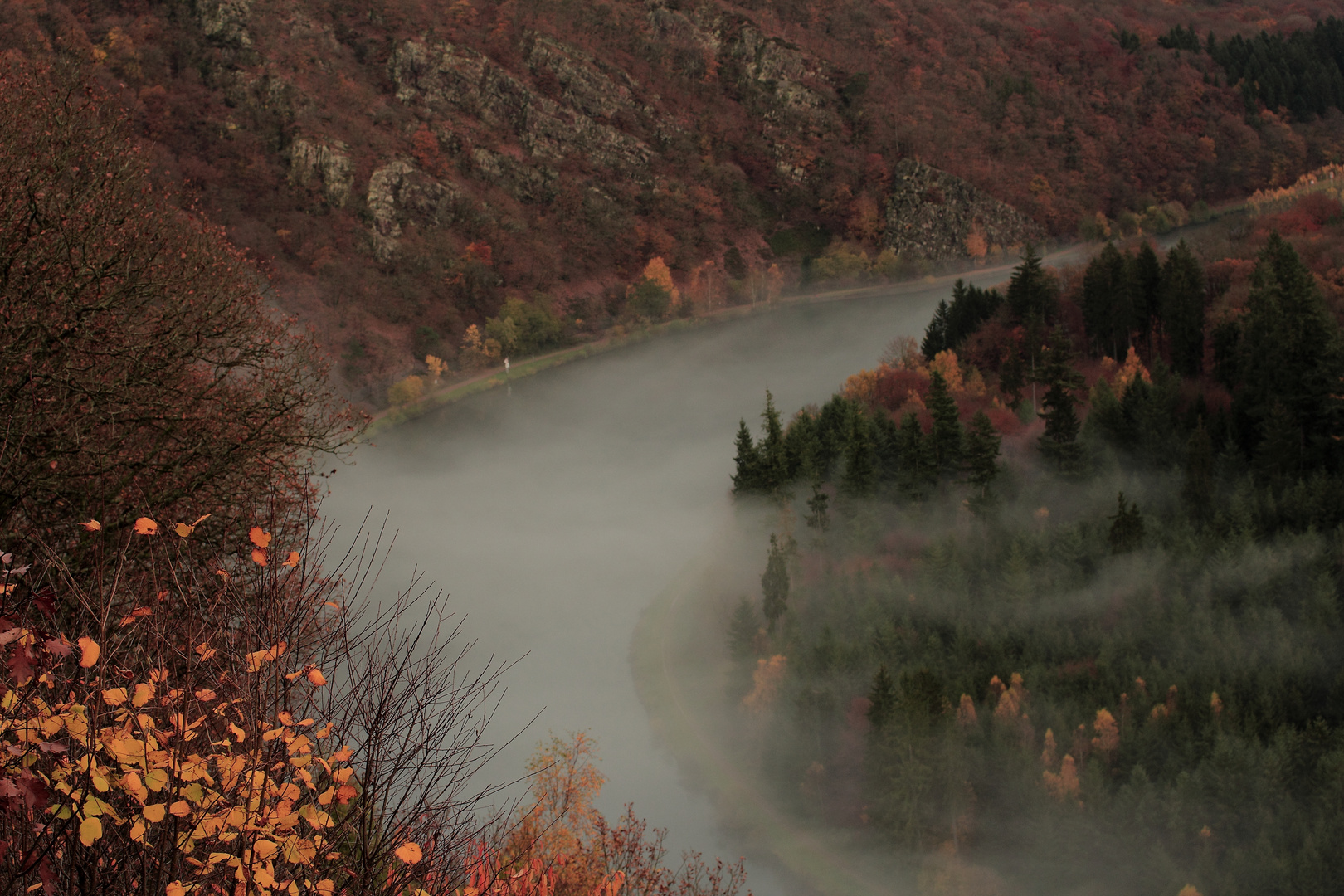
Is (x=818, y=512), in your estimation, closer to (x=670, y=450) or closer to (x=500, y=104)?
(x=670, y=450)

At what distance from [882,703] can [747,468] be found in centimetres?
2646

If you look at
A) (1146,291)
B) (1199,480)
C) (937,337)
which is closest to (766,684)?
(1199,480)

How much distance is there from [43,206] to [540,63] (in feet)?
436

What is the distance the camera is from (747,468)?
71750 mm

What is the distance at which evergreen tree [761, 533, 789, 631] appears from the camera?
58.1 meters

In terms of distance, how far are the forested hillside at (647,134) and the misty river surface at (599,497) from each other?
322 inches

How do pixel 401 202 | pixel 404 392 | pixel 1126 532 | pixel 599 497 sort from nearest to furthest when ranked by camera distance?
pixel 1126 532, pixel 599 497, pixel 404 392, pixel 401 202

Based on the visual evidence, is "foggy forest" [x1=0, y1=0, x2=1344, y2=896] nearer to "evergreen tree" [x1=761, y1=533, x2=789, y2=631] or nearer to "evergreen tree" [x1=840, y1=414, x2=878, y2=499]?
"evergreen tree" [x1=761, y1=533, x2=789, y2=631]

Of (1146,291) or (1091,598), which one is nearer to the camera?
(1091,598)

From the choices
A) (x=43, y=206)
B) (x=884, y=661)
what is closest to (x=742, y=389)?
(x=884, y=661)

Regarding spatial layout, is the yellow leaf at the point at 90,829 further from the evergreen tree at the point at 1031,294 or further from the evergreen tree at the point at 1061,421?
the evergreen tree at the point at 1031,294

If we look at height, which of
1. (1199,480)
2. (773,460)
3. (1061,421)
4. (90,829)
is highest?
(90,829)

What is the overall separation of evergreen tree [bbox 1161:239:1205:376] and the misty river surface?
109 ft

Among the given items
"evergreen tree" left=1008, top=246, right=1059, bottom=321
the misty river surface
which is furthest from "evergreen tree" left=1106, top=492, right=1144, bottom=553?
the misty river surface
